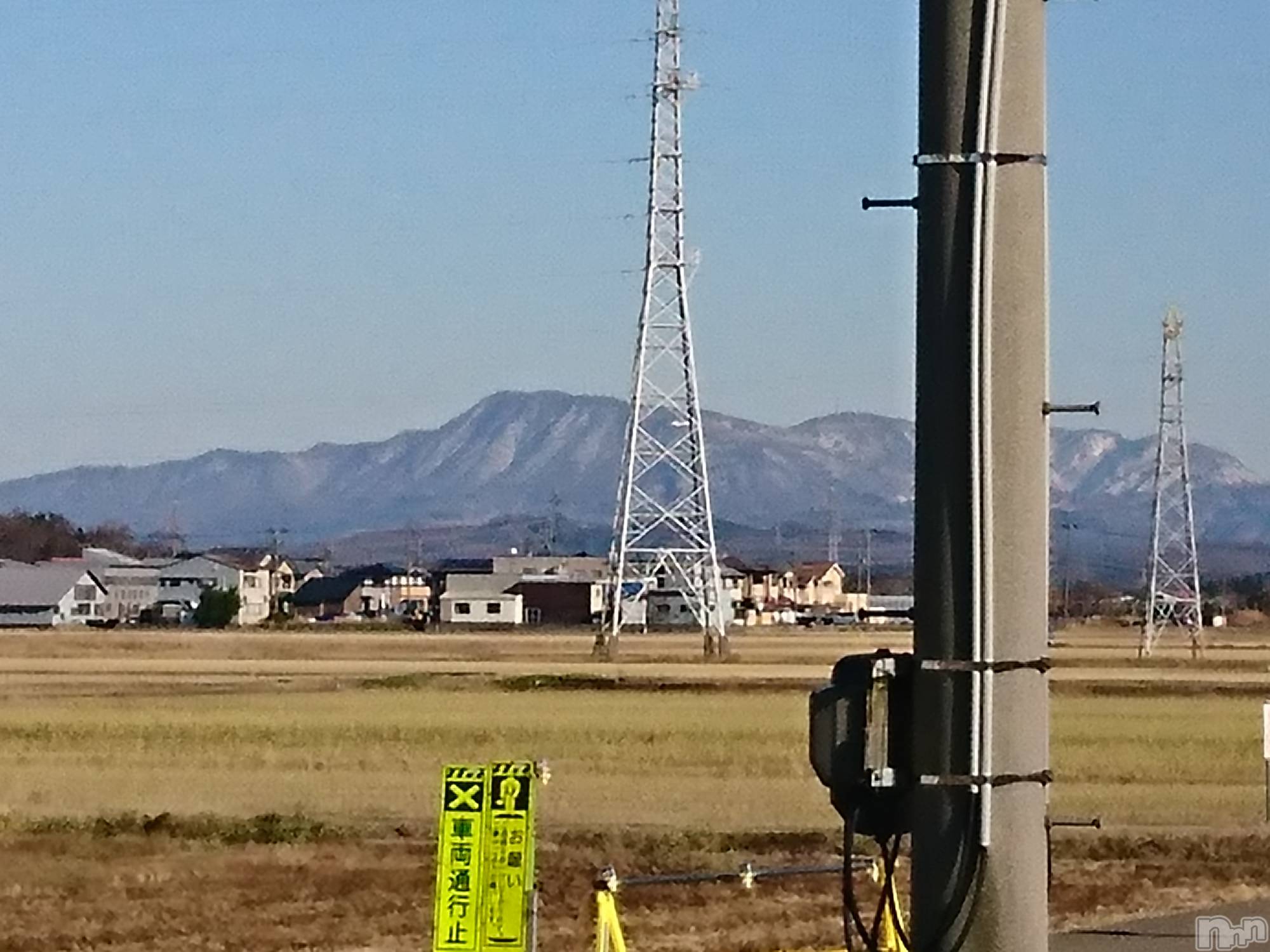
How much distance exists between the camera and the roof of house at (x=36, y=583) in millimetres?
150375

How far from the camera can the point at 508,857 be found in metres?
8.89

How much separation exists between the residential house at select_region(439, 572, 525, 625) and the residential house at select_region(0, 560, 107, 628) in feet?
74.1

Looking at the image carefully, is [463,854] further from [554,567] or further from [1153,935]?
[554,567]

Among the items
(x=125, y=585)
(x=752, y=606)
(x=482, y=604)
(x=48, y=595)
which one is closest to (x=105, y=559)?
(x=125, y=585)

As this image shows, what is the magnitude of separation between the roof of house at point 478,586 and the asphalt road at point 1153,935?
151m

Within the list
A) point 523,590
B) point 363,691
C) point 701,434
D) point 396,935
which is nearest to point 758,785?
point 396,935

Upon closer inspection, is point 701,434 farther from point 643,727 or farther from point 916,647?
point 916,647

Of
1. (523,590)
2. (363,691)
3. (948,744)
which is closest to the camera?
(948,744)

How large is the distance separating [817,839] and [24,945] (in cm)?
912

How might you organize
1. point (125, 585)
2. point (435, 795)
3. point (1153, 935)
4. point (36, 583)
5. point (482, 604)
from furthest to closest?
point (125, 585), point (482, 604), point (36, 583), point (435, 795), point (1153, 935)

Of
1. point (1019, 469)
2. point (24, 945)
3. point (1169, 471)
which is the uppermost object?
point (1169, 471)

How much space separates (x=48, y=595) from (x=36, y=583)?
221 centimetres

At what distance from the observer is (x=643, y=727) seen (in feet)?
138

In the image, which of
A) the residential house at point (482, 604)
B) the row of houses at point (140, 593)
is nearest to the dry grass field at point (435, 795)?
the row of houses at point (140, 593)
